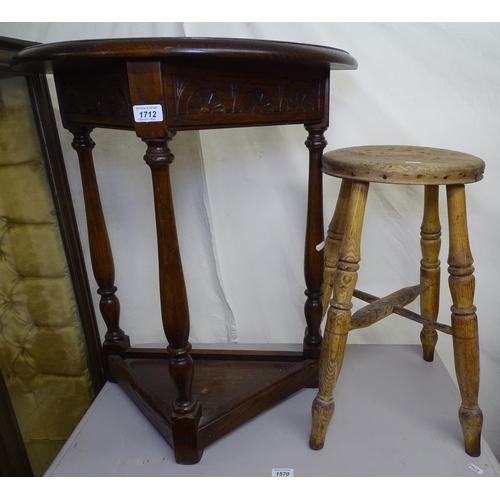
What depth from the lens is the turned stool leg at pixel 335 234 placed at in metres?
0.99

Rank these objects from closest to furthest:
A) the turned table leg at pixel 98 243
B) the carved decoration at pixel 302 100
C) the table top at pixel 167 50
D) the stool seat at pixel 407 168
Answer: the table top at pixel 167 50 → the stool seat at pixel 407 168 → the carved decoration at pixel 302 100 → the turned table leg at pixel 98 243

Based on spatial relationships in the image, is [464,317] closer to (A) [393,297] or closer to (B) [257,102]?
(A) [393,297]

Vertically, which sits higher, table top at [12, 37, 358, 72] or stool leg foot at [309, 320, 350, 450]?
table top at [12, 37, 358, 72]

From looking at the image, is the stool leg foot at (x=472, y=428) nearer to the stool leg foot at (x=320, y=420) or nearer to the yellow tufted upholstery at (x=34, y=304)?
the stool leg foot at (x=320, y=420)

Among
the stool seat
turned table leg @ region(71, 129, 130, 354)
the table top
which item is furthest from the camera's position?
turned table leg @ region(71, 129, 130, 354)

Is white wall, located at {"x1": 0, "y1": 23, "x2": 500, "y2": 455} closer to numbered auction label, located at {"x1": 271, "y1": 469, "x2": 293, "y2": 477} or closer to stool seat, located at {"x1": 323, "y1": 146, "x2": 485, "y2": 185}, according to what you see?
stool seat, located at {"x1": 323, "y1": 146, "x2": 485, "y2": 185}

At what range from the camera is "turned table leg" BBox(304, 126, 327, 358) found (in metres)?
0.93

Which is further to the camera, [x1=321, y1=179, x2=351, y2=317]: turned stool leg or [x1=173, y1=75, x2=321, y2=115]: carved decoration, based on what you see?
[x1=321, y1=179, x2=351, y2=317]: turned stool leg

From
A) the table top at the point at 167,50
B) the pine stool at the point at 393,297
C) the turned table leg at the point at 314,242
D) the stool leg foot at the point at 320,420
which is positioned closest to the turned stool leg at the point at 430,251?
the pine stool at the point at 393,297

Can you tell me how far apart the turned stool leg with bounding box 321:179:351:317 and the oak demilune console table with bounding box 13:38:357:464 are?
5 cm

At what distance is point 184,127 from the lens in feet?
2.30

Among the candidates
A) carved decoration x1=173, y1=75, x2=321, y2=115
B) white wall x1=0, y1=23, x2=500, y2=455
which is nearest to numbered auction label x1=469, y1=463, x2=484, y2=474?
white wall x1=0, y1=23, x2=500, y2=455

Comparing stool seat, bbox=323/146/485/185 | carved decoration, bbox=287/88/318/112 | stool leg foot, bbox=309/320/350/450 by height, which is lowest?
stool leg foot, bbox=309/320/350/450

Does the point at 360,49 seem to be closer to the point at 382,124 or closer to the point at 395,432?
the point at 382,124
